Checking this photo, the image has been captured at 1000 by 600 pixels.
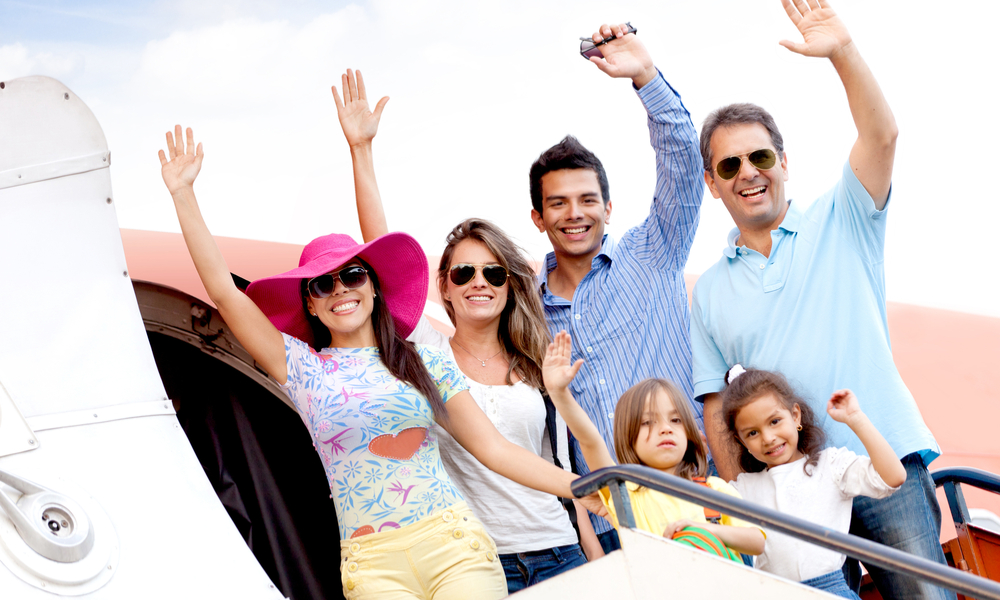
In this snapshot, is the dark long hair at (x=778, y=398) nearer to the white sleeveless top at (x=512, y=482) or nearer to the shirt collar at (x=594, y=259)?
the white sleeveless top at (x=512, y=482)

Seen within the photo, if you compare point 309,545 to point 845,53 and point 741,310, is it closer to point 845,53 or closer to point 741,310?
point 741,310

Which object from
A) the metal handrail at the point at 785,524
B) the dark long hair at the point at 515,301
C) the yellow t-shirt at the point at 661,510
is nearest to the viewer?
the metal handrail at the point at 785,524

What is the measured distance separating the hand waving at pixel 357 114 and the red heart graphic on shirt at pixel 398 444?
4.83 feet

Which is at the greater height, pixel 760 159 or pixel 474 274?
pixel 760 159

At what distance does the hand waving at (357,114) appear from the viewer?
3582mm

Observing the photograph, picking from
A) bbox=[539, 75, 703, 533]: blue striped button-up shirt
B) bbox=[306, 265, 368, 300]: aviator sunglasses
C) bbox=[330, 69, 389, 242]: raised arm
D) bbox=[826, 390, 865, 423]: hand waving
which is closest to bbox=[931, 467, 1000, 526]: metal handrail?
bbox=[826, 390, 865, 423]: hand waving

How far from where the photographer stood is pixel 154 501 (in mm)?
2600

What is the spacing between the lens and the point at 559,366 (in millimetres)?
2527

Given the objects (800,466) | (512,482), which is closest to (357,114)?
(512,482)

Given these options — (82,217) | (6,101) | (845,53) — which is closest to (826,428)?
(845,53)

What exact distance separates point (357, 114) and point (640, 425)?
1847mm

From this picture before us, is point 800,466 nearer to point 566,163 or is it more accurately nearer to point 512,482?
point 512,482

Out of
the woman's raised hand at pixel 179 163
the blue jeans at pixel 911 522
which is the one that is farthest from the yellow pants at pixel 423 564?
the woman's raised hand at pixel 179 163

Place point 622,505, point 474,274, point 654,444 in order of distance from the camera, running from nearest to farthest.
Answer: point 622,505
point 654,444
point 474,274
